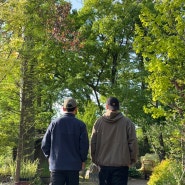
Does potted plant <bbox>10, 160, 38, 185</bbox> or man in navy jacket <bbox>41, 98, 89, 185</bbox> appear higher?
man in navy jacket <bbox>41, 98, 89, 185</bbox>

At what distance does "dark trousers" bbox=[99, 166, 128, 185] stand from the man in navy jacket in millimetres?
336

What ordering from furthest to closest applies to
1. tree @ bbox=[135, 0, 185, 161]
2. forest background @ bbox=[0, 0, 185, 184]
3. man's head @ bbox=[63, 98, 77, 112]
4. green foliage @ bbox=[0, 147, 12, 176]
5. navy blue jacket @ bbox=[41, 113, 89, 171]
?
green foliage @ bbox=[0, 147, 12, 176] → tree @ bbox=[135, 0, 185, 161] → forest background @ bbox=[0, 0, 185, 184] → man's head @ bbox=[63, 98, 77, 112] → navy blue jacket @ bbox=[41, 113, 89, 171]

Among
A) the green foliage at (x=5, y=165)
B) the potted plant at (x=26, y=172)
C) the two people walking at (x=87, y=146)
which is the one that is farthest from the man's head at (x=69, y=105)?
the green foliage at (x=5, y=165)

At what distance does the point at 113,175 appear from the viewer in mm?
4855

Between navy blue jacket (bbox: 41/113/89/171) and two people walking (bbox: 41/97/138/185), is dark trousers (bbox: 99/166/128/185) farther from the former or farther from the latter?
navy blue jacket (bbox: 41/113/89/171)

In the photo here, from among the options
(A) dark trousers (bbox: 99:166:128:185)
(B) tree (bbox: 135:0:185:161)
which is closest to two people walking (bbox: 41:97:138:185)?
(A) dark trousers (bbox: 99:166:128:185)

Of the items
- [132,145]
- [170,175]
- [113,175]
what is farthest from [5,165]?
[132,145]

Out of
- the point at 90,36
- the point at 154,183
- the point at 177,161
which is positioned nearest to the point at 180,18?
the point at 177,161

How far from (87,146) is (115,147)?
0.37 meters

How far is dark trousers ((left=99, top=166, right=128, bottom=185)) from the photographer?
190 inches

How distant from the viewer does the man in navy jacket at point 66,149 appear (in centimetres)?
467

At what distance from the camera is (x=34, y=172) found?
10.4 m

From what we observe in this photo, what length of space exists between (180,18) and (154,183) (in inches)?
174

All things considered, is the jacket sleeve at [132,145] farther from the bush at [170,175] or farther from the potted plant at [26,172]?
the potted plant at [26,172]
